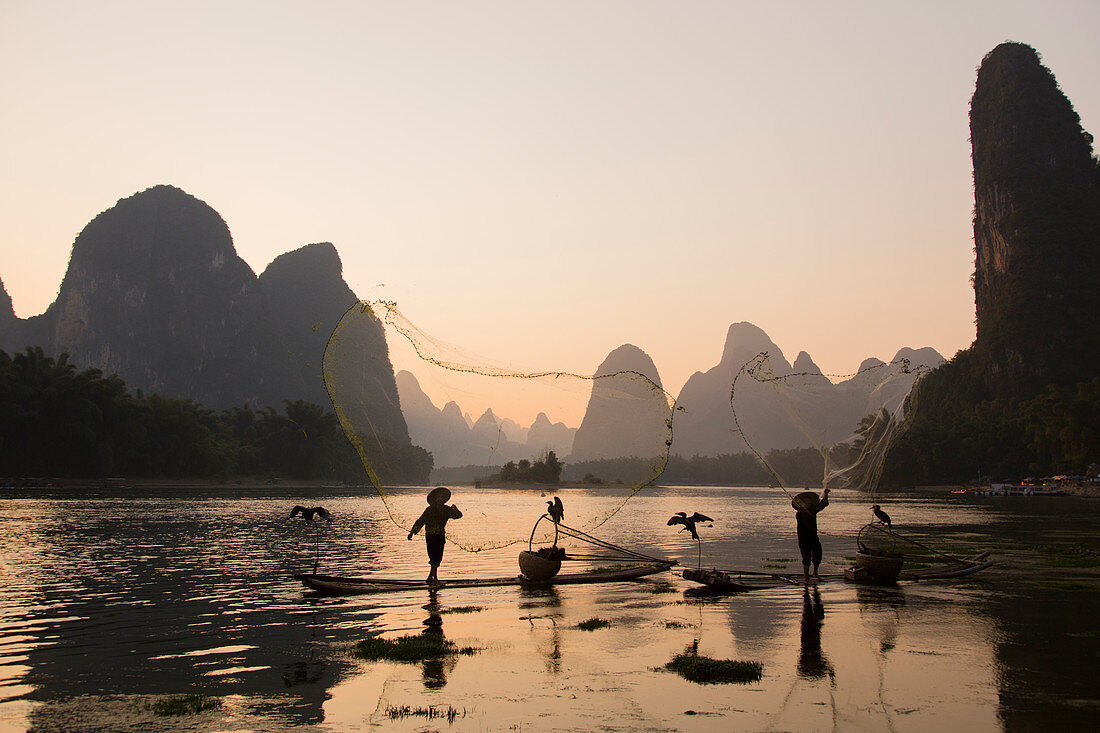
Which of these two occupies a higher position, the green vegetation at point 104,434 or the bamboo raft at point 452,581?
the green vegetation at point 104,434

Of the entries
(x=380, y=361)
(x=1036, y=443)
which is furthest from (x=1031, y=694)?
(x=1036, y=443)

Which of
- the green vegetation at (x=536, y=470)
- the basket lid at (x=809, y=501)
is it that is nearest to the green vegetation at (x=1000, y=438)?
the green vegetation at (x=536, y=470)

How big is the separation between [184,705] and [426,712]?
2.93 meters

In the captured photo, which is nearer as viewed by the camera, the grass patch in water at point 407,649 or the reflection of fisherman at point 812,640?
the reflection of fisherman at point 812,640

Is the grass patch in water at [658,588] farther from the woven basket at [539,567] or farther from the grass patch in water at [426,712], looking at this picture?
the grass patch in water at [426,712]

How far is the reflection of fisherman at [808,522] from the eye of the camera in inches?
805

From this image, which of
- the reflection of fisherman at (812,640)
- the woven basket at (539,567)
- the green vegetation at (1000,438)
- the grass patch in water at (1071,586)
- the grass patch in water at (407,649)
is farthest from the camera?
the green vegetation at (1000,438)

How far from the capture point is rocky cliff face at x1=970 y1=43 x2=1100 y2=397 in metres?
145

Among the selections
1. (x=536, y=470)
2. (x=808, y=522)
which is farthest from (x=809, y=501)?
(x=536, y=470)

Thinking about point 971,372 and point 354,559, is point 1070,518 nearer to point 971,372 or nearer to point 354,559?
point 354,559

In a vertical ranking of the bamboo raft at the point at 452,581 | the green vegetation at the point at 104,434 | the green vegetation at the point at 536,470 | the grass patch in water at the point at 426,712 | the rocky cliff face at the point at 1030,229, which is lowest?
the green vegetation at the point at 536,470

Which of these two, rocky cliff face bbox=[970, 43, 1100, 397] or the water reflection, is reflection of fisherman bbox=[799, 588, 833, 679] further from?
rocky cliff face bbox=[970, 43, 1100, 397]

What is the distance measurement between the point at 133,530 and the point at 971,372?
159 m

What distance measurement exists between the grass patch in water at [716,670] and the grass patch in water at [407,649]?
133 inches
